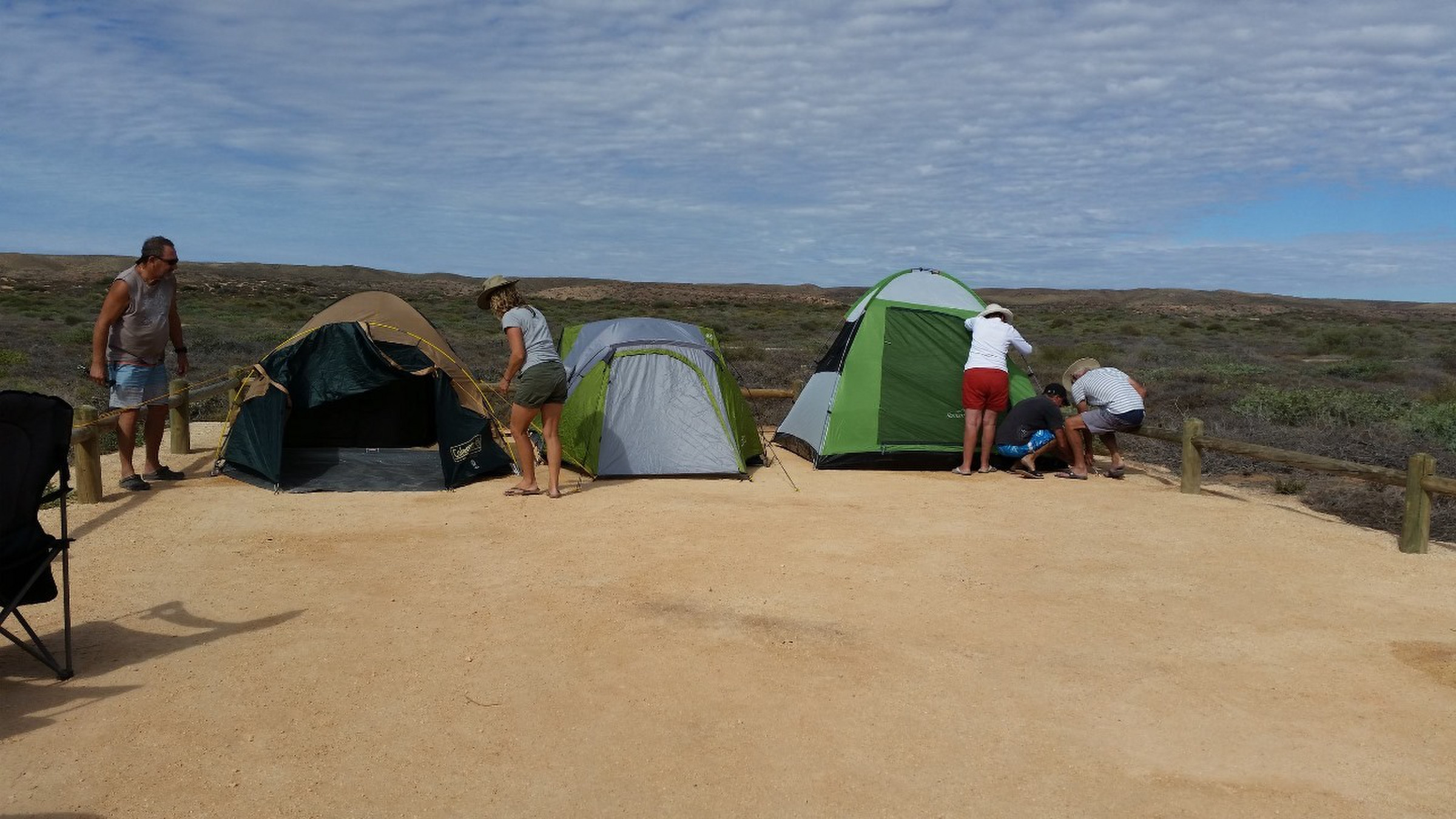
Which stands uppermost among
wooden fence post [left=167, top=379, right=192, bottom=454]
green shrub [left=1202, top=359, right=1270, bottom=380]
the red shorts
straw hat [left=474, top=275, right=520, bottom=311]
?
straw hat [left=474, top=275, right=520, bottom=311]

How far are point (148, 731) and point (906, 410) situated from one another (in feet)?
25.5

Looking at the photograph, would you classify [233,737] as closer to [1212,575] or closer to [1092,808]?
[1092,808]

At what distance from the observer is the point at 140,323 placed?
8.61 meters

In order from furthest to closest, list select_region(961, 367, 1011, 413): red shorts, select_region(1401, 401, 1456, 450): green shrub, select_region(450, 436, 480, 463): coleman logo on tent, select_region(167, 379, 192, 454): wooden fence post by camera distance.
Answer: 1. select_region(1401, 401, 1456, 450): green shrub
2. select_region(167, 379, 192, 454): wooden fence post
3. select_region(961, 367, 1011, 413): red shorts
4. select_region(450, 436, 480, 463): coleman logo on tent

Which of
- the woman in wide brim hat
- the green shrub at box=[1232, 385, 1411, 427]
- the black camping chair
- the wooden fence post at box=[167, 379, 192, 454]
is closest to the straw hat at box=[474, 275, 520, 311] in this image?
the woman in wide brim hat

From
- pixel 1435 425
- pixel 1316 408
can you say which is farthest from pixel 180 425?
pixel 1435 425

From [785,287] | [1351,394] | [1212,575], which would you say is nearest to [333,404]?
[1212,575]

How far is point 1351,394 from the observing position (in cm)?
1567

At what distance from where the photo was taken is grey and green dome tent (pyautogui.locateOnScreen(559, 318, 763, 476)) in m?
9.94

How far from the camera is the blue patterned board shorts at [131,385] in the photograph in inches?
340

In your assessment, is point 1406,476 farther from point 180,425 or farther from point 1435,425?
point 180,425

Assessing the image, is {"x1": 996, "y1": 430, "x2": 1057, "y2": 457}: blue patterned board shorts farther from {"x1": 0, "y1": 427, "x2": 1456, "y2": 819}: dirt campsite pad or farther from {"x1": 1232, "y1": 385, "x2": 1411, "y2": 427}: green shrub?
{"x1": 1232, "y1": 385, "x2": 1411, "y2": 427}: green shrub

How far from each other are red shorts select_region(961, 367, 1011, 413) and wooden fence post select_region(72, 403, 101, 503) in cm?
723

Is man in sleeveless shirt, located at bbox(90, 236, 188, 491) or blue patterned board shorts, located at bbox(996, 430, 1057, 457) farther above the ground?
man in sleeveless shirt, located at bbox(90, 236, 188, 491)
